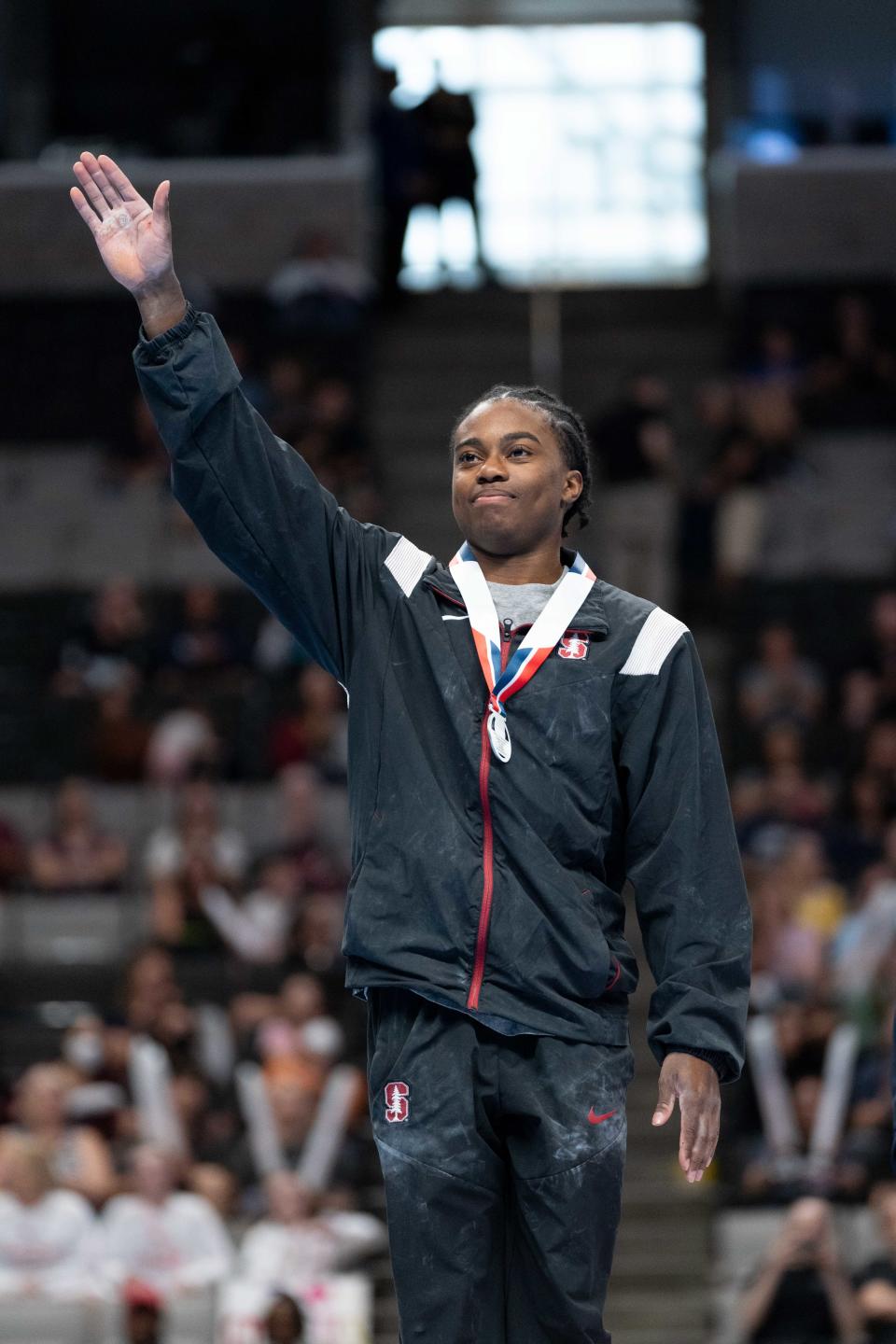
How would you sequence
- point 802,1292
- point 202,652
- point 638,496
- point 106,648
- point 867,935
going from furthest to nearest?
point 638,496
point 106,648
point 202,652
point 867,935
point 802,1292

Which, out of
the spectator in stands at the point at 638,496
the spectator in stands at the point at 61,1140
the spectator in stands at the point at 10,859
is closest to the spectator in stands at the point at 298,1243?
the spectator in stands at the point at 61,1140

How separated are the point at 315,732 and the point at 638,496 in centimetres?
325

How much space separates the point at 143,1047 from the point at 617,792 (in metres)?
7.08

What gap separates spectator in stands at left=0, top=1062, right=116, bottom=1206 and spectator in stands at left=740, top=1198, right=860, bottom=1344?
8.86 ft

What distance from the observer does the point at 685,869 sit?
3730mm

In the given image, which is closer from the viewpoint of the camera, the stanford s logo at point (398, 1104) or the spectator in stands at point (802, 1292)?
the stanford s logo at point (398, 1104)

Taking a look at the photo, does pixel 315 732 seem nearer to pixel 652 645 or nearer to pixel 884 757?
pixel 884 757

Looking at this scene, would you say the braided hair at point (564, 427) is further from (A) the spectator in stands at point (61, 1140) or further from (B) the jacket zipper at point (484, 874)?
(A) the spectator in stands at point (61, 1140)

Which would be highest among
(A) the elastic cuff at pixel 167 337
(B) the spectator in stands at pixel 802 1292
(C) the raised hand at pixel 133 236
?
(C) the raised hand at pixel 133 236

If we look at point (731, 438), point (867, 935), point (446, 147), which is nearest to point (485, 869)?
point (867, 935)

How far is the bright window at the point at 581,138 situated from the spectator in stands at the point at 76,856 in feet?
25.2

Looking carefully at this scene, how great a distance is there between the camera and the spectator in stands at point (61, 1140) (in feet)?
32.1

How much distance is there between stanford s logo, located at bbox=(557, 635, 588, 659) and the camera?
3.77 metres

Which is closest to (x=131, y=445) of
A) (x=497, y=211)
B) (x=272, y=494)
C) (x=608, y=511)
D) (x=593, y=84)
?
(x=608, y=511)
